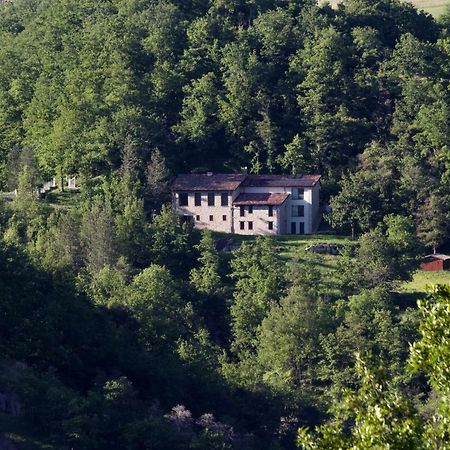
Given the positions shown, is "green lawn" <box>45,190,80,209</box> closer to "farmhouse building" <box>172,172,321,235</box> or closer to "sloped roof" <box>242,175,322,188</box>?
"farmhouse building" <box>172,172,321,235</box>

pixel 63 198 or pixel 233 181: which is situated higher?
pixel 233 181

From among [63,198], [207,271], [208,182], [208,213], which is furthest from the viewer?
[63,198]

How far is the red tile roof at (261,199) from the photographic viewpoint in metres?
71.9

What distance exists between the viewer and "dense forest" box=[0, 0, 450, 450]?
50.5m

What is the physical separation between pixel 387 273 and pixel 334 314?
4.75 m

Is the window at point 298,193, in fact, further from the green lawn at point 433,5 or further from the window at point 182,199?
the green lawn at point 433,5

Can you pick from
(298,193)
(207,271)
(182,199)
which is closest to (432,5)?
(298,193)

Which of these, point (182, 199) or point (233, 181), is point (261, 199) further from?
point (182, 199)

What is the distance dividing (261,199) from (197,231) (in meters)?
4.23

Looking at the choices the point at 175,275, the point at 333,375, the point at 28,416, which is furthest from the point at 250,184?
the point at 28,416

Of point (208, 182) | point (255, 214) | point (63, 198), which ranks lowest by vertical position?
point (255, 214)

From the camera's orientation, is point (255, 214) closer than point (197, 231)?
No

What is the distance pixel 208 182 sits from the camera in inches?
2901

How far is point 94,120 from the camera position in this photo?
79.6 meters
